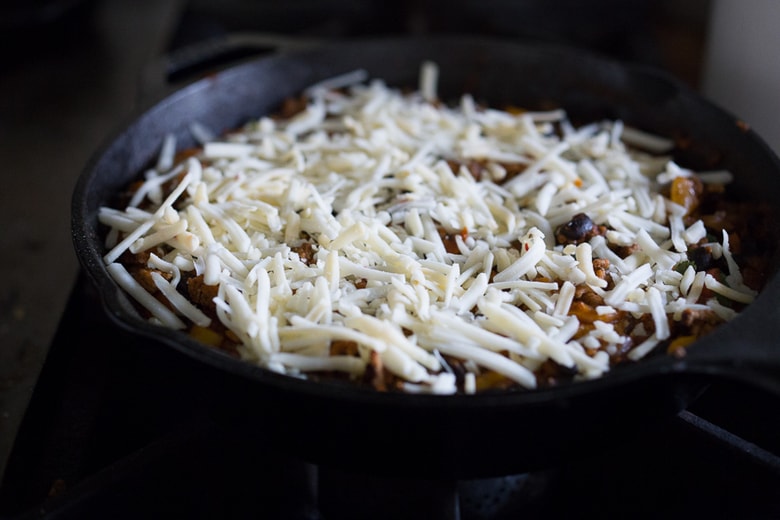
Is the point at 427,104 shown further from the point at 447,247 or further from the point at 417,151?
the point at 447,247

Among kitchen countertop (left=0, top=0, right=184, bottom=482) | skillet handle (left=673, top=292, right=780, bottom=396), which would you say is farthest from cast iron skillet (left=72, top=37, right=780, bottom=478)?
kitchen countertop (left=0, top=0, right=184, bottom=482)

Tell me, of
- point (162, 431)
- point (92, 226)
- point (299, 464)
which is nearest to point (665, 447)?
point (299, 464)

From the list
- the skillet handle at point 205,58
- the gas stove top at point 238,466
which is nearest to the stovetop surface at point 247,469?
the gas stove top at point 238,466

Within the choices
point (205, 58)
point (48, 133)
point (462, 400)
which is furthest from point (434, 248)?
point (48, 133)

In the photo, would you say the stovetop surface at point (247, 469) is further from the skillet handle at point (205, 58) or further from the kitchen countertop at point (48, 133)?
the skillet handle at point (205, 58)

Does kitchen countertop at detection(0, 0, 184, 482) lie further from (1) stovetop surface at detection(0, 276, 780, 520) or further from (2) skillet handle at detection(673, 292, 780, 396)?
(2) skillet handle at detection(673, 292, 780, 396)
